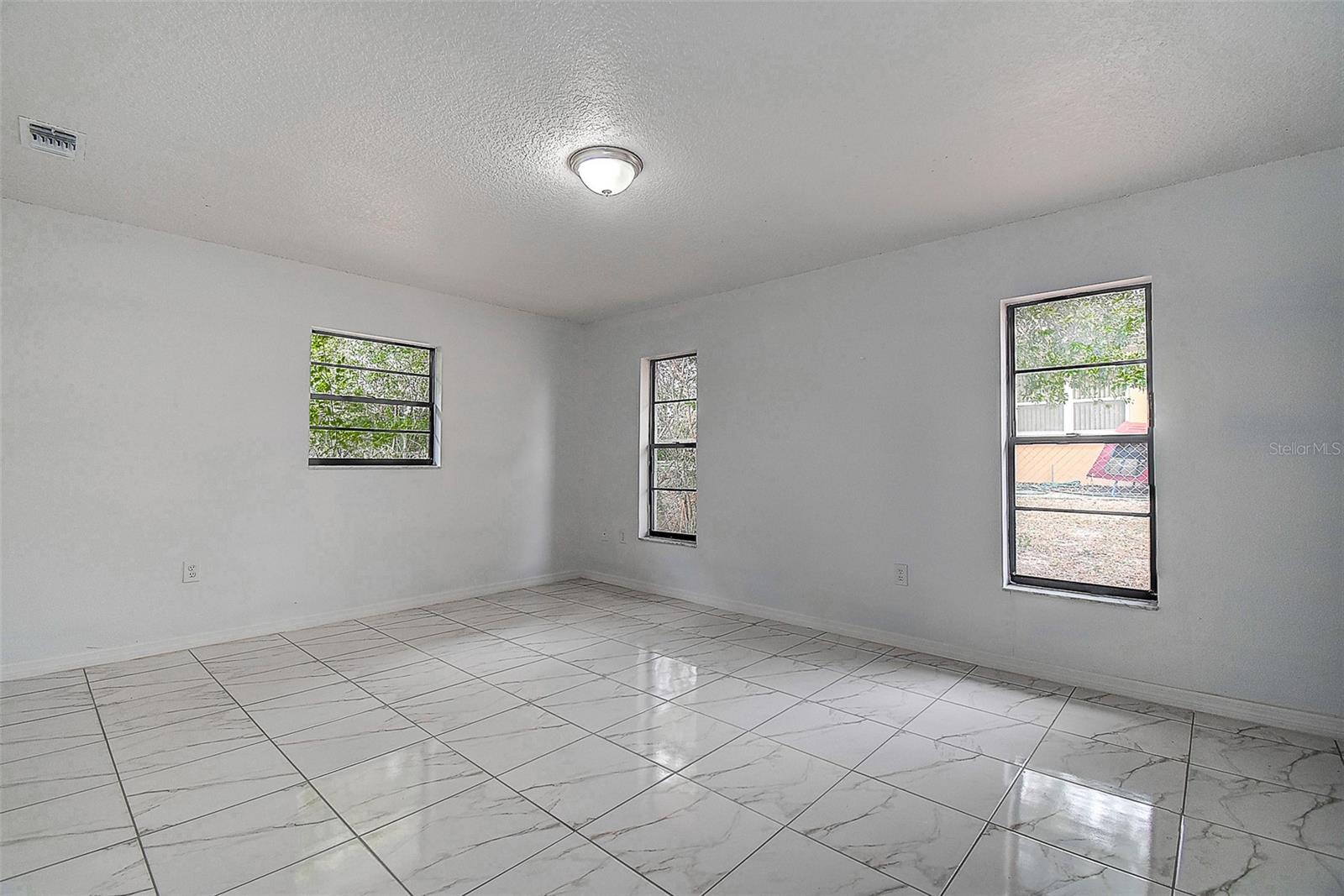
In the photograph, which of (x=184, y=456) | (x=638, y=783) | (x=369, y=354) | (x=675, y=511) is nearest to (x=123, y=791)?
(x=638, y=783)

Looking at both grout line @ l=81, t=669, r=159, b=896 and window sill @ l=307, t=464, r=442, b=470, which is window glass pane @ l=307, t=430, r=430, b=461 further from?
grout line @ l=81, t=669, r=159, b=896

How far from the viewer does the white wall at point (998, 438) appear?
285 cm

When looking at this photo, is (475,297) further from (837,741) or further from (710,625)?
(837,741)

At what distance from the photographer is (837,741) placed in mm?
2689

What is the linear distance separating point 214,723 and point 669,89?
337 cm

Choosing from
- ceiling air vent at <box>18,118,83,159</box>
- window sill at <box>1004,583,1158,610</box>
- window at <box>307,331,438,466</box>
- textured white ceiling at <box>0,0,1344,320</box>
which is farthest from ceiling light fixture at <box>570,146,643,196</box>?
window sill at <box>1004,583,1158,610</box>

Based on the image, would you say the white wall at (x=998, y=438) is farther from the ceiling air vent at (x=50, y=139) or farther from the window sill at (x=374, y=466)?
the ceiling air vent at (x=50, y=139)

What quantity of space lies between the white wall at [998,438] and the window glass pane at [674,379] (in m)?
0.21

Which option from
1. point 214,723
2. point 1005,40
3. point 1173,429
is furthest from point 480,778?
point 1173,429

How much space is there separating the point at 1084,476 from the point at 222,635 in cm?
537

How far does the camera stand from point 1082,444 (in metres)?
3.50

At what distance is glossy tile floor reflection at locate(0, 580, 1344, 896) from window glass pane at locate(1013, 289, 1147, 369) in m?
1.80

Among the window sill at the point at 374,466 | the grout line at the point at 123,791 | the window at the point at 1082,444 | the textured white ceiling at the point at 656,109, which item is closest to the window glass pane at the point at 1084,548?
the window at the point at 1082,444

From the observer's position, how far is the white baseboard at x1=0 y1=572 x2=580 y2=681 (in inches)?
137
